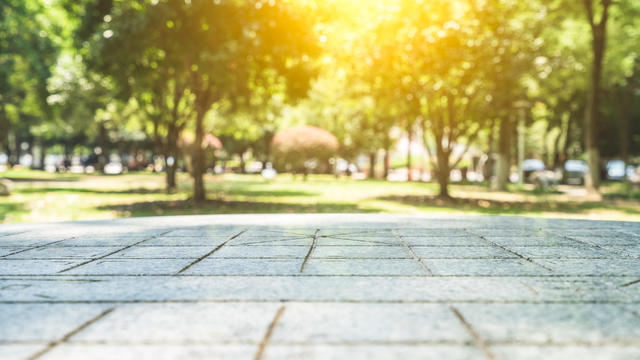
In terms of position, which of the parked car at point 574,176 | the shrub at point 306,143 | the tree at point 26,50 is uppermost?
the tree at point 26,50

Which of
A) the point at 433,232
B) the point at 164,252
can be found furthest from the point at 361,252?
the point at 433,232

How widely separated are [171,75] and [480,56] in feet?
32.5

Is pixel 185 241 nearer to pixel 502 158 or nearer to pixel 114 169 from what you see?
pixel 502 158

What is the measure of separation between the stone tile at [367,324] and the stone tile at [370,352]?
0.10m

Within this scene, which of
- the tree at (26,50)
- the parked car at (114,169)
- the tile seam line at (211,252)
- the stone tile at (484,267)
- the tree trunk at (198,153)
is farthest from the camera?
the parked car at (114,169)

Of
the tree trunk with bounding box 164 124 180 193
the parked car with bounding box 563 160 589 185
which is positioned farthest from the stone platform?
the parked car with bounding box 563 160 589 185

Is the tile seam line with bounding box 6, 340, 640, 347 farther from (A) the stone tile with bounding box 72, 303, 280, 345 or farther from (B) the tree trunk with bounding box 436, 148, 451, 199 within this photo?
(B) the tree trunk with bounding box 436, 148, 451, 199

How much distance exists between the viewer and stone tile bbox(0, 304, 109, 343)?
10.8 feet

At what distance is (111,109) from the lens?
101ft

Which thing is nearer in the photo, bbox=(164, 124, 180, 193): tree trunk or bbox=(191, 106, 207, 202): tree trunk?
bbox=(191, 106, 207, 202): tree trunk

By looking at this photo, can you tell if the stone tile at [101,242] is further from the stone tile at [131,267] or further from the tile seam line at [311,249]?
the tile seam line at [311,249]

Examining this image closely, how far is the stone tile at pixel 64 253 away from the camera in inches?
236

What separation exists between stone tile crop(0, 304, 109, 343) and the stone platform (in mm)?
12

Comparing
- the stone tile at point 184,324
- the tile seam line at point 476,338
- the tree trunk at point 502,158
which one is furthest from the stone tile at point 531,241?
the tree trunk at point 502,158
